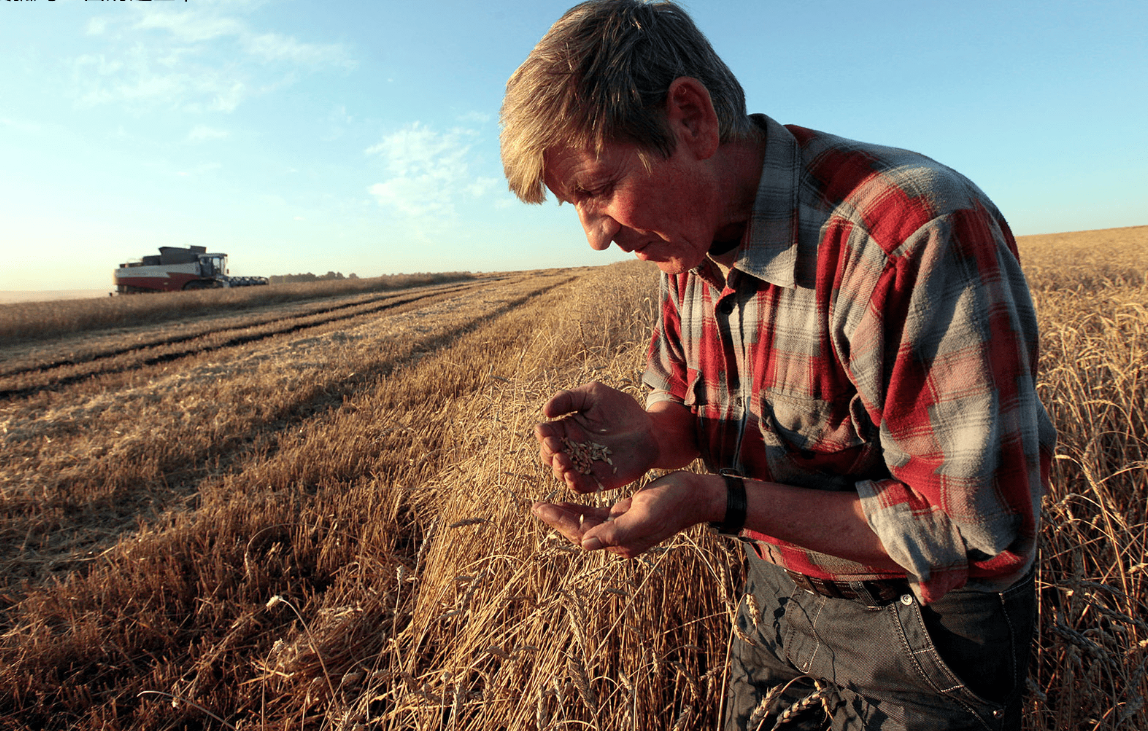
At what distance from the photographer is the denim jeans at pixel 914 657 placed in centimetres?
117

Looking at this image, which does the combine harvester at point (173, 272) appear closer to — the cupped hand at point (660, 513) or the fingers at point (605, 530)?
the fingers at point (605, 530)

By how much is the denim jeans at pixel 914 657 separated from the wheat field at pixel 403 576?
10.4 inches

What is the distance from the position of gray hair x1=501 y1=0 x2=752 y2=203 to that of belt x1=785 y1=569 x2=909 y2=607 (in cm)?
107

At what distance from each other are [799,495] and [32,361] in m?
12.8

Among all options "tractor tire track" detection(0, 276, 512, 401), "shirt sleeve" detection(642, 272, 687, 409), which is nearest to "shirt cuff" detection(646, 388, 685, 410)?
"shirt sleeve" detection(642, 272, 687, 409)

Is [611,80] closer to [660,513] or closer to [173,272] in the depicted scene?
[660,513]

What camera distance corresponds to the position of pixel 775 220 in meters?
1.25

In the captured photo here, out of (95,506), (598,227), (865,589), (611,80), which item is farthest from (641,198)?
(95,506)

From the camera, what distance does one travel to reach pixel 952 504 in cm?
98

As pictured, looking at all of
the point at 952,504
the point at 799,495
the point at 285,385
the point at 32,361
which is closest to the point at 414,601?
A: the point at 799,495

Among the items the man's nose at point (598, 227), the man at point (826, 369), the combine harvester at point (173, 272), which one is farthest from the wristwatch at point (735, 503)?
the combine harvester at point (173, 272)

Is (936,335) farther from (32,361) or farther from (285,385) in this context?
(32,361)

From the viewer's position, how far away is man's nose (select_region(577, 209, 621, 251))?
1.39 meters

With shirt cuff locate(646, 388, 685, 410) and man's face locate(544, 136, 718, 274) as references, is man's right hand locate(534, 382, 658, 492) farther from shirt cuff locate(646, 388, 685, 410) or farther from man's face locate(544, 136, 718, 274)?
man's face locate(544, 136, 718, 274)
